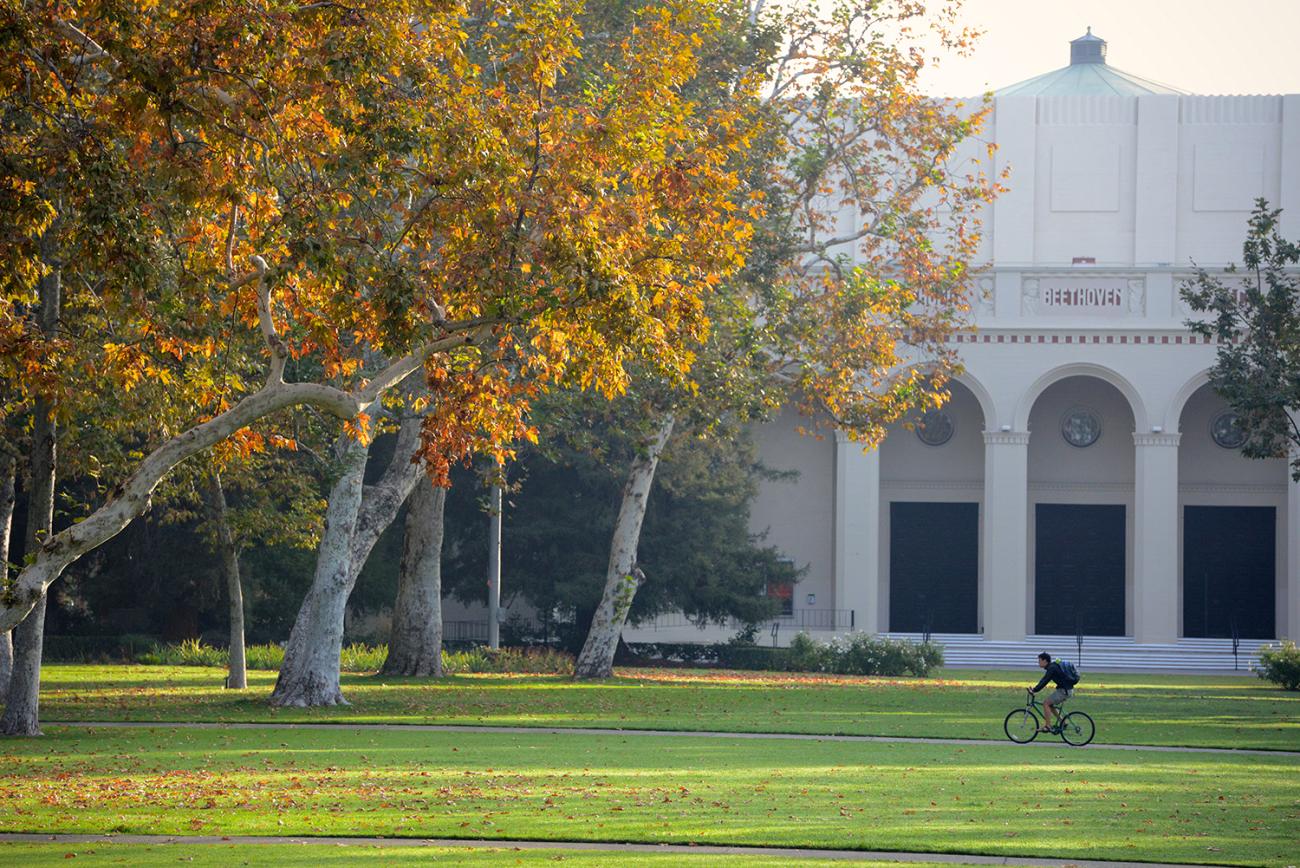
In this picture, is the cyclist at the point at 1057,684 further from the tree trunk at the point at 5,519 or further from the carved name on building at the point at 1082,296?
the carved name on building at the point at 1082,296

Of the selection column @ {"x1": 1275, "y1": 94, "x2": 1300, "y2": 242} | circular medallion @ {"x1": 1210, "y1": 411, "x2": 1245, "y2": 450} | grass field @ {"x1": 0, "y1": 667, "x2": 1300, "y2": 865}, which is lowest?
grass field @ {"x1": 0, "y1": 667, "x2": 1300, "y2": 865}

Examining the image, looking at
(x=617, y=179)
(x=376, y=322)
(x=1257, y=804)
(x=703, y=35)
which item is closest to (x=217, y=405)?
(x=376, y=322)

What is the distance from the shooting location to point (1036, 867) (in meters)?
12.4

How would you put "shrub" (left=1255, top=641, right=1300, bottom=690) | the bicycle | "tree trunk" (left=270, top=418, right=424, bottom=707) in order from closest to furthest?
1. the bicycle
2. "tree trunk" (left=270, top=418, right=424, bottom=707)
3. "shrub" (left=1255, top=641, right=1300, bottom=690)

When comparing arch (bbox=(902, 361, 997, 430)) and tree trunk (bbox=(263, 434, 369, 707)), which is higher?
arch (bbox=(902, 361, 997, 430))

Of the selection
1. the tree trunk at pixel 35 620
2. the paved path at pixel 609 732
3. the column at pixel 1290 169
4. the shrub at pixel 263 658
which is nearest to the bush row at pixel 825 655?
the shrub at pixel 263 658

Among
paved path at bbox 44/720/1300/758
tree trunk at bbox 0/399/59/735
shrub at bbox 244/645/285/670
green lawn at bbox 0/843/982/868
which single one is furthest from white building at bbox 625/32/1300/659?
green lawn at bbox 0/843/982/868

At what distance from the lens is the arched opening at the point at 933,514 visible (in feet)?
177

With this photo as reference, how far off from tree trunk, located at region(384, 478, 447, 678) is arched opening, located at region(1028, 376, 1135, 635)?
2455 centimetres

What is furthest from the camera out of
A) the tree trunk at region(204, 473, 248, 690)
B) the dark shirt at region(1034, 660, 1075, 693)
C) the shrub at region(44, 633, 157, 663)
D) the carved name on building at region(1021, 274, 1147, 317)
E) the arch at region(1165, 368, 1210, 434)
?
the arch at region(1165, 368, 1210, 434)

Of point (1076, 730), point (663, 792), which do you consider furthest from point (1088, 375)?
point (663, 792)

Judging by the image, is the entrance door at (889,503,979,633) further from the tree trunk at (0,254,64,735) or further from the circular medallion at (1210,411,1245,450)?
the tree trunk at (0,254,64,735)

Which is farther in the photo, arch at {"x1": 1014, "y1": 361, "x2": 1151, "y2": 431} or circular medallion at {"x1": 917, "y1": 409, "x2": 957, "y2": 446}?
circular medallion at {"x1": 917, "y1": 409, "x2": 957, "y2": 446}

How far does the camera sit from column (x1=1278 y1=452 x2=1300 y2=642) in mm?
49156
